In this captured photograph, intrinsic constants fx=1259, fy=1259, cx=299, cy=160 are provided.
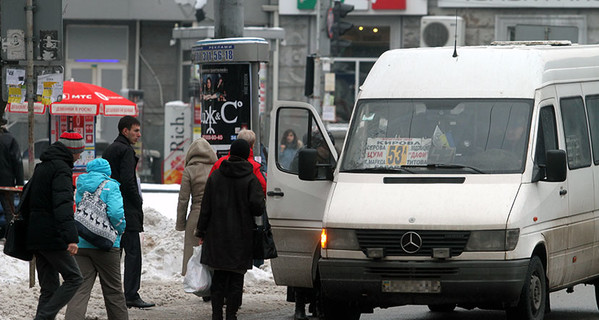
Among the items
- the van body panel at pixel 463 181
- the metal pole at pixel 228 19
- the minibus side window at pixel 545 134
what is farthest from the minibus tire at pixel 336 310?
the metal pole at pixel 228 19

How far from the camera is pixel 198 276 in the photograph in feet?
35.7

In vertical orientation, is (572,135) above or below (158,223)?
above

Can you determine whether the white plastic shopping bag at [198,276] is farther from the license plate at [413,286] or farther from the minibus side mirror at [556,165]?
the minibus side mirror at [556,165]

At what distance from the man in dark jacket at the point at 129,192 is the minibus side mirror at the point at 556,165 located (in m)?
3.81

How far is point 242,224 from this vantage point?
→ 10.4 meters

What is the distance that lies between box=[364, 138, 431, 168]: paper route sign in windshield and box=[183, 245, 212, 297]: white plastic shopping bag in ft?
5.67

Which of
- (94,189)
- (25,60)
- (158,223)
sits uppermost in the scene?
(25,60)

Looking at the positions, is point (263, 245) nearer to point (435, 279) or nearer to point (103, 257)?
point (103, 257)

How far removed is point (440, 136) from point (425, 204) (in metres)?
0.92

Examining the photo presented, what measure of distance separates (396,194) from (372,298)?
83cm

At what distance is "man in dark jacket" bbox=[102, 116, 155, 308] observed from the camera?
452 inches

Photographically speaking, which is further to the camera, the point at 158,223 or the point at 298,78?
the point at 298,78

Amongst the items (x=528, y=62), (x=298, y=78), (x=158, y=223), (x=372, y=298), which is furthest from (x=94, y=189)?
(x=298, y=78)

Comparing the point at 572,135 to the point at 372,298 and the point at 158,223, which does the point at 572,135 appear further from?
the point at 158,223
